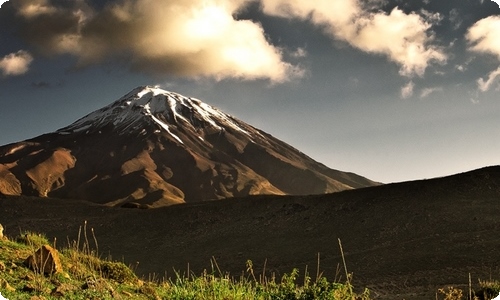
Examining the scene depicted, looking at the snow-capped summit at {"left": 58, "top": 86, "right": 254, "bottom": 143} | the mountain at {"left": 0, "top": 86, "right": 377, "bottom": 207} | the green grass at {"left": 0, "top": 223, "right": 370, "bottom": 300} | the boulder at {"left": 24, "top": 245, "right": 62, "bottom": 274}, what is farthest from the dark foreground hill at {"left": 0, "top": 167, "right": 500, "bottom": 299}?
the snow-capped summit at {"left": 58, "top": 86, "right": 254, "bottom": 143}

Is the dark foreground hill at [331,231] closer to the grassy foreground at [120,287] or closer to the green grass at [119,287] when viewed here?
the grassy foreground at [120,287]

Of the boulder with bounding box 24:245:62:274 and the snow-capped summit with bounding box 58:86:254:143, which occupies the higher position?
the snow-capped summit with bounding box 58:86:254:143

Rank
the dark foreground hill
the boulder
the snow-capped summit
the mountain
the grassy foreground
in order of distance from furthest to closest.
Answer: the snow-capped summit → the mountain → the dark foreground hill → the boulder → the grassy foreground

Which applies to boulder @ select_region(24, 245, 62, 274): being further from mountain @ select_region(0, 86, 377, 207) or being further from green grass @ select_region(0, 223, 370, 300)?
mountain @ select_region(0, 86, 377, 207)

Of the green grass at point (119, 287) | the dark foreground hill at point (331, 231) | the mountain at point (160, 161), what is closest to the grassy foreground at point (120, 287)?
the green grass at point (119, 287)

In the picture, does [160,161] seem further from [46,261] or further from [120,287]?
[46,261]

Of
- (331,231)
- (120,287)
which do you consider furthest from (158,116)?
(120,287)

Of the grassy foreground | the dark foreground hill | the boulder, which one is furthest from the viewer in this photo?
the dark foreground hill
